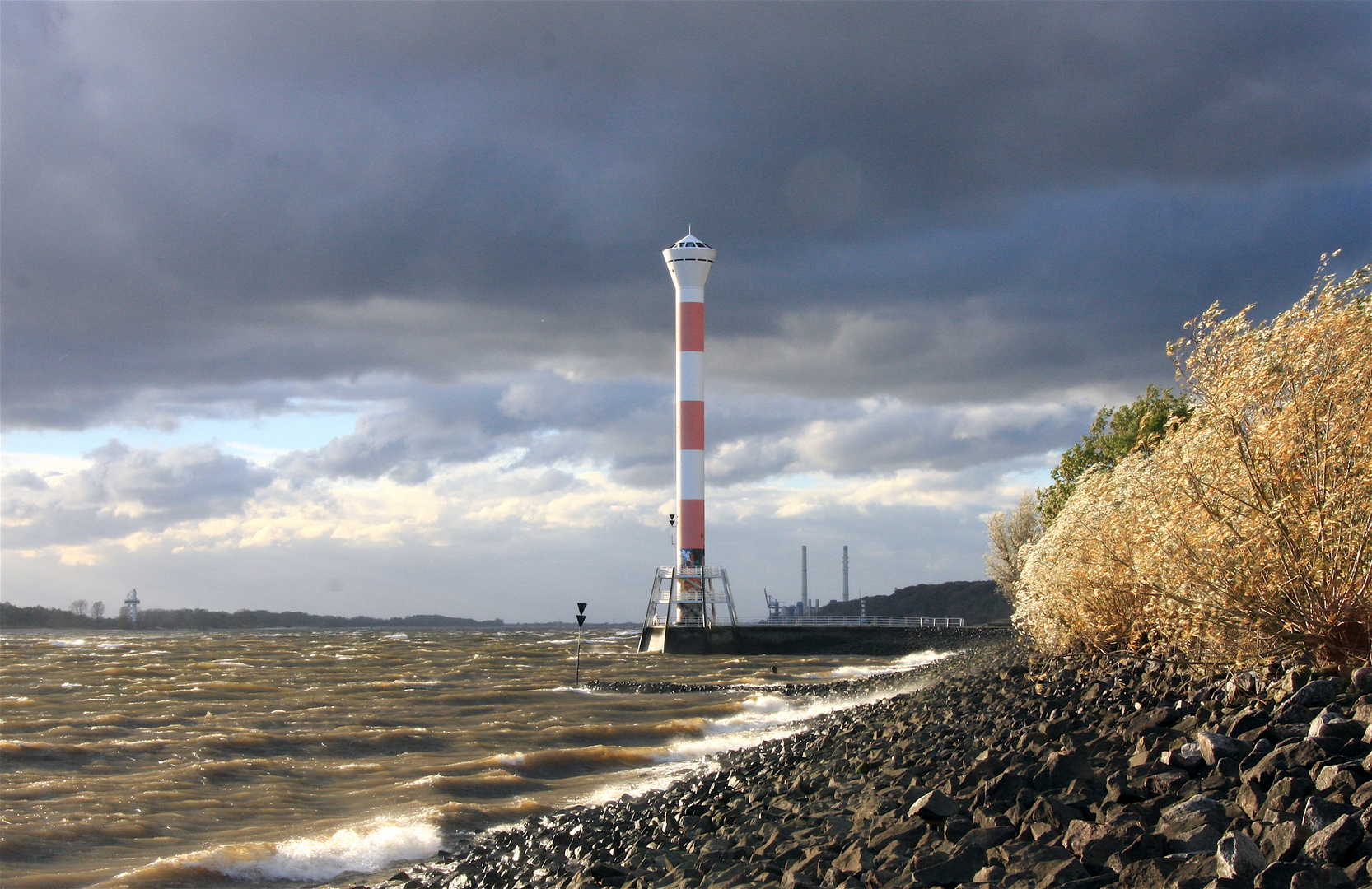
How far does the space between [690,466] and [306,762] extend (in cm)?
3234

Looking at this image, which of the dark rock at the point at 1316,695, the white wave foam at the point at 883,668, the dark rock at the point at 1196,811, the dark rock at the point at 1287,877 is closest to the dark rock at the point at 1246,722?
the dark rock at the point at 1316,695

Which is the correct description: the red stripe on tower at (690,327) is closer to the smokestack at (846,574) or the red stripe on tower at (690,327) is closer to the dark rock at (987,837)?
the dark rock at (987,837)

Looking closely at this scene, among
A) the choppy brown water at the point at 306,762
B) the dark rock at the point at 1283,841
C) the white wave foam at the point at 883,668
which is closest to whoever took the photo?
the dark rock at the point at 1283,841

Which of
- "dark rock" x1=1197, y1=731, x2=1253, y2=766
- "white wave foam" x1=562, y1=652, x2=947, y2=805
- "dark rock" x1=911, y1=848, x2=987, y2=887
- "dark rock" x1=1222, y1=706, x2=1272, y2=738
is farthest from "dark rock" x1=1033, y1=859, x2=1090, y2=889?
"white wave foam" x1=562, y1=652, x2=947, y2=805

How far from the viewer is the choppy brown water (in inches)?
481

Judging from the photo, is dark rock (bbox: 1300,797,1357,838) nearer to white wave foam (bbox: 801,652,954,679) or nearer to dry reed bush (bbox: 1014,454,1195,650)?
dry reed bush (bbox: 1014,454,1195,650)

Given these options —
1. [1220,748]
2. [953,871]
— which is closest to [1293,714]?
[1220,748]

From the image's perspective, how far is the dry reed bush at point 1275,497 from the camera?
8.86m

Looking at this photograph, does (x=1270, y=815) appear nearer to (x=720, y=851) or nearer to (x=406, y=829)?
(x=720, y=851)

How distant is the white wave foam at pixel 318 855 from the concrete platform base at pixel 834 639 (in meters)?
40.2

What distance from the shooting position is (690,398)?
164 ft

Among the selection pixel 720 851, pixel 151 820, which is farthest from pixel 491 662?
pixel 720 851

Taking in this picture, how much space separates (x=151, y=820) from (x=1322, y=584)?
50.6 ft

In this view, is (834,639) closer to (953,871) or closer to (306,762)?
(306,762)
